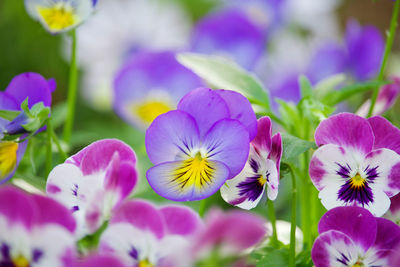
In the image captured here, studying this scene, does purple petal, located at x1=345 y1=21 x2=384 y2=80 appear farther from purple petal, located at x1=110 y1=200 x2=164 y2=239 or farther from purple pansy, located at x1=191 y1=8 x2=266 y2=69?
purple petal, located at x1=110 y1=200 x2=164 y2=239

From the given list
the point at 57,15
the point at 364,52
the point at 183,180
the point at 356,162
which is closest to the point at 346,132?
the point at 356,162

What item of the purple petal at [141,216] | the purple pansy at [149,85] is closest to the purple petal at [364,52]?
the purple pansy at [149,85]

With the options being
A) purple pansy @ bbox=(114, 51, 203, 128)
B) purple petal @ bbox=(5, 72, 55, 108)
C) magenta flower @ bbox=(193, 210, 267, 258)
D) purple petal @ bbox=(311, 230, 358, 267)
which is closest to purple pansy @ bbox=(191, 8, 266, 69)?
purple pansy @ bbox=(114, 51, 203, 128)

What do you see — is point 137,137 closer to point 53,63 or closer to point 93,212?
point 53,63

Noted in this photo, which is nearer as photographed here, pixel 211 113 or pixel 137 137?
pixel 211 113

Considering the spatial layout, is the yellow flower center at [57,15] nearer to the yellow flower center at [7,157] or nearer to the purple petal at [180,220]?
the yellow flower center at [7,157]

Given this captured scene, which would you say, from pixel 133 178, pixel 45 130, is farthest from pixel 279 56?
pixel 133 178
